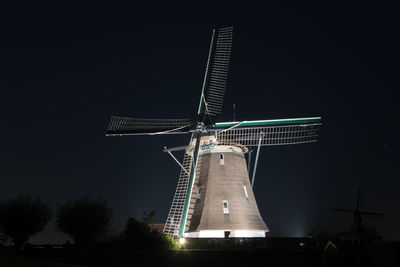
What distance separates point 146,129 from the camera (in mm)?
29750

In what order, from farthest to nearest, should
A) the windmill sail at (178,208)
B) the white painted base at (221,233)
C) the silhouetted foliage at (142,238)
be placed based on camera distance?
the windmill sail at (178,208) < the white painted base at (221,233) < the silhouetted foliage at (142,238)

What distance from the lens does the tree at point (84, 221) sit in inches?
1277

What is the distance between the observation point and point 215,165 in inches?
1086

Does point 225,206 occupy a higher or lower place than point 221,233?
higher

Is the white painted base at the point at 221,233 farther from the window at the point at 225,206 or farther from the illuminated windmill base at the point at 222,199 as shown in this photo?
the window at the point at 225,206

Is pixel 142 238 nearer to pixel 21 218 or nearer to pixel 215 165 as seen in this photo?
pixel 215 165

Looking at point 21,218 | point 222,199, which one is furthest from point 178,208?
point 21,218

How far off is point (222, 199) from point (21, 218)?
1915 centimetres

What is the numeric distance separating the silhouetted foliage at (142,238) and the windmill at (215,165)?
1893mm

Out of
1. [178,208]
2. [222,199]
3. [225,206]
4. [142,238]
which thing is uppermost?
[222,199]

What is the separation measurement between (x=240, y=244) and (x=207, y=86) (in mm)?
13507

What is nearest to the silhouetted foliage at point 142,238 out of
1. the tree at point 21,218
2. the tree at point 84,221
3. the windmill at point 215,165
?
the windmill at point 215,165

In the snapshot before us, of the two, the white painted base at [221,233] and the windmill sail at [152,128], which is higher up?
the windmill sail at [152,128]

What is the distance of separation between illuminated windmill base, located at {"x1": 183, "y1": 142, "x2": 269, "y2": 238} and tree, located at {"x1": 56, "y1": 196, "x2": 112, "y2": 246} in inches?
383
